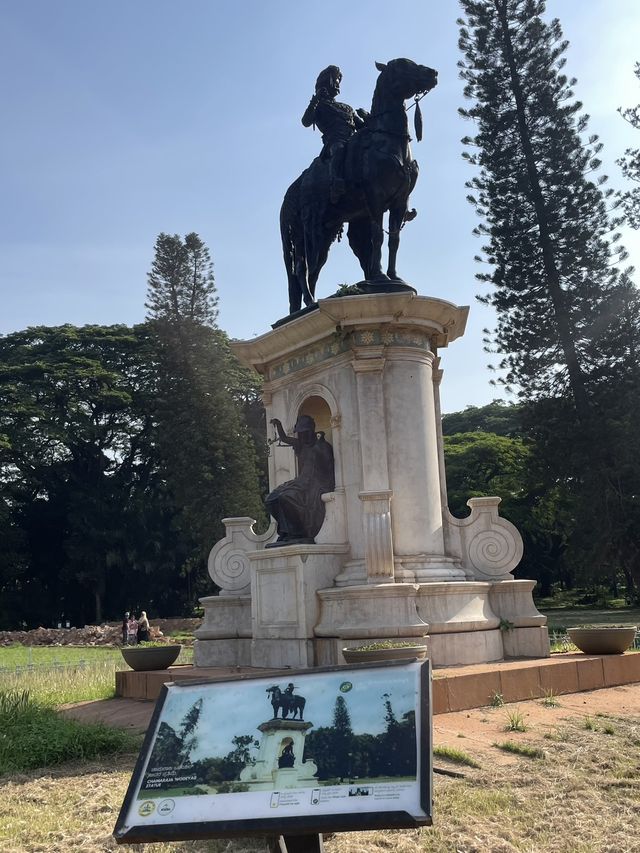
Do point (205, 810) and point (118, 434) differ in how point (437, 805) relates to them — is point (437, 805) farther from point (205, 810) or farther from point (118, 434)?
point (118, 434)

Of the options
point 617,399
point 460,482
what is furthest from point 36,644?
point 617,399

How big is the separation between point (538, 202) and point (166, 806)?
1133 inches

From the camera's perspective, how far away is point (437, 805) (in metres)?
4.66

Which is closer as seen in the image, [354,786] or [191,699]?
[354,786]

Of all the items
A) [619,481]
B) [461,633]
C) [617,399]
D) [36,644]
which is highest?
[617,399]

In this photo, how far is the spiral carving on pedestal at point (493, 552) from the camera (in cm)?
1005

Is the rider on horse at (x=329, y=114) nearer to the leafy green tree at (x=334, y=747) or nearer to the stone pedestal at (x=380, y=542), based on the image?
the stone pedestal at (x=380, y=542)

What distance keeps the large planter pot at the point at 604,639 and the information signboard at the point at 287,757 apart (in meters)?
6.03

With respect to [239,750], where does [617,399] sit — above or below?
above

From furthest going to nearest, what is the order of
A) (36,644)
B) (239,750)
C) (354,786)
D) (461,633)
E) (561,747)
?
(36,644), (461,633), (561,747), (239,750), (354,786)

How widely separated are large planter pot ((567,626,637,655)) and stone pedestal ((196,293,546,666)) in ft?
1.98

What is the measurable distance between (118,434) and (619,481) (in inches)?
997

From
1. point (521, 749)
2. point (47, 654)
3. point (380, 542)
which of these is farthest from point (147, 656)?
point (47, 654)

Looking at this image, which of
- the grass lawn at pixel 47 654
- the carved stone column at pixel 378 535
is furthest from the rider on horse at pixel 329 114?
the grass lawn at pixel 47 654
